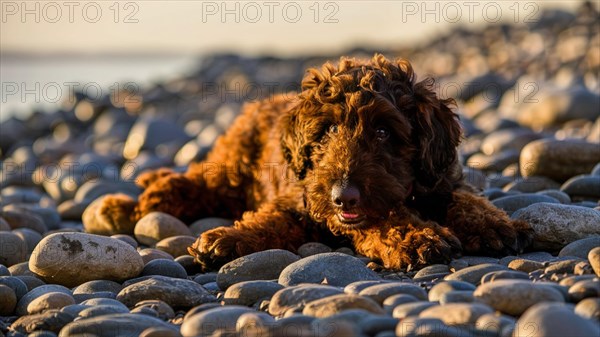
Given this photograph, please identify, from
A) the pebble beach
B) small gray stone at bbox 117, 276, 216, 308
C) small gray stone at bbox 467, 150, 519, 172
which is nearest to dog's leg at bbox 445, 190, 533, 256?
the pebble beach

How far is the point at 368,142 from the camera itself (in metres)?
5.86

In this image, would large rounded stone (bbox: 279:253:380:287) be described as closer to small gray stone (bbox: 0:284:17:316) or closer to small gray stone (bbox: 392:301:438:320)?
small gray stone (bbox: 392:301:438:320)

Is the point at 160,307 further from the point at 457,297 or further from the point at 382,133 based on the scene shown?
the point at 382,133

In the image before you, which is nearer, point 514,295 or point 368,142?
point 514,295

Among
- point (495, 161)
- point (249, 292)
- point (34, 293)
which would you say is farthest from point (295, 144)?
point (495, 161)

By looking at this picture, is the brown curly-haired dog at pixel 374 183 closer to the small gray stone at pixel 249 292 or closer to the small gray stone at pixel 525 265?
the small gray stone at pixel 525 265

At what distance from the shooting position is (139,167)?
11781mm

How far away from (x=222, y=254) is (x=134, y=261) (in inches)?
23.0

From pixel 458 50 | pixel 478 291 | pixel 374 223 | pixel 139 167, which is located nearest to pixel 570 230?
pixel 374 223

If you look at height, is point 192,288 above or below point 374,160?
below

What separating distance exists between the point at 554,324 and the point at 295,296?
1.43 metres

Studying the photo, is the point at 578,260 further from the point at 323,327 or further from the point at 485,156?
the point at 485,156

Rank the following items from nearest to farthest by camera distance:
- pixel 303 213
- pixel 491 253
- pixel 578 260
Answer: pixel 578 260
pixel 491 253
pixel 303 213

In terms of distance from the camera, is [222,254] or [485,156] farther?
[485,156]
